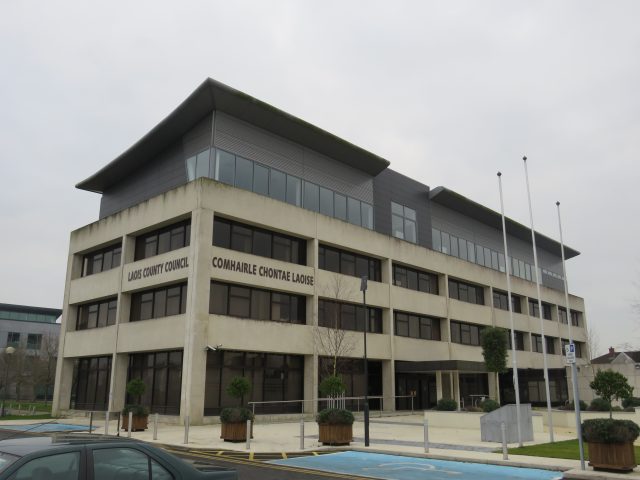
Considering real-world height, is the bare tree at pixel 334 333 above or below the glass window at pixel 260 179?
below

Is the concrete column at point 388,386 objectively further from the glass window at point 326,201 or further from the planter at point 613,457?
the planter at point 613,457

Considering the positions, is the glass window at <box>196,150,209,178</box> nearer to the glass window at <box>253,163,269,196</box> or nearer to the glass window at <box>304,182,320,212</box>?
the glass window at <box>253,163,269,196</box>

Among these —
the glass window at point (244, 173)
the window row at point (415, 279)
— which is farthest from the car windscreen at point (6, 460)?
the window row at point (415, 279)

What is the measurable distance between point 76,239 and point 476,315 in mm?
35899

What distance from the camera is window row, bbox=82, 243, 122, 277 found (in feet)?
132

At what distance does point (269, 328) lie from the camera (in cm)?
3388

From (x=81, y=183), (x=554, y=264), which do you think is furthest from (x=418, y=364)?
(x=554, y=264)

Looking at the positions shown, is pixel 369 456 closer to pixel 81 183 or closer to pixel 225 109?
pixel 225 109

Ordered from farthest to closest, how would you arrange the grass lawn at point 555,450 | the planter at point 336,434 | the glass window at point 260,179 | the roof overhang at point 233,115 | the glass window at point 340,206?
the glass window at point 340,206
the glass window at point 260,179
the roof overhang at point 233,115
the planter at point 336,434
the grass lawn at point 555,450

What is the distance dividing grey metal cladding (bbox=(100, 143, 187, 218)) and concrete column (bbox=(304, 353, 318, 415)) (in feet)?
47.4

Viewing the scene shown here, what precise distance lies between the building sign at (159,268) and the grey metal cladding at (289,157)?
25.6ft

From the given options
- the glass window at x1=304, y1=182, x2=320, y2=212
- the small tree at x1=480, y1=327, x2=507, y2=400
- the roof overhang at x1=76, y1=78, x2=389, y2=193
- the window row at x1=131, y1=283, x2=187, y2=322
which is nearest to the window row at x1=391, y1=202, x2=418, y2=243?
the roof overhang at x1=76, y1=78, x2=389, y2=193

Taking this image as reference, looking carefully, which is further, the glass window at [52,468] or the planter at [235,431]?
the planter at [235,431]

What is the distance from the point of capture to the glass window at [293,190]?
38188 millimetres
